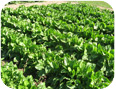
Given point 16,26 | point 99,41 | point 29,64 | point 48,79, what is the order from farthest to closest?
point 16,26 → point 99,41 → point 29,64 → point 48,79

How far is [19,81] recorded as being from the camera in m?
3.49

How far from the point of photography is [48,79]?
4.18 meters

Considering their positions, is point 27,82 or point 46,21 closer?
point 27,82

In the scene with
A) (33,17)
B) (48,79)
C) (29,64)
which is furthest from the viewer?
(33,17)

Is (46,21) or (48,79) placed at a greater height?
(46,21)

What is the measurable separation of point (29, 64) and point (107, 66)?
269cm

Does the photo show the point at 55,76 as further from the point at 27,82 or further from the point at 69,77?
the point at 27,82

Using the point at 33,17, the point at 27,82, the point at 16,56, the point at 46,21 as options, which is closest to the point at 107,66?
the point at 27,82

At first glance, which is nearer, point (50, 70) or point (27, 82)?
point (27, 82)

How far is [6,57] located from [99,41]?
396cm

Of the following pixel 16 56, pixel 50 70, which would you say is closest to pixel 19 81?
pixel 50 70

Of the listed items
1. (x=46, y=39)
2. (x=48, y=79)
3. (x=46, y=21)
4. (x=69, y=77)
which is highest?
(x=46, y=21)

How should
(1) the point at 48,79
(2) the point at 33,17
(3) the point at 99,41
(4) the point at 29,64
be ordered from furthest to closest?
(2) the point at 33,17 < (3) the point at 99,41 < (4) the point at 29,64 < (1) the point at 48,79

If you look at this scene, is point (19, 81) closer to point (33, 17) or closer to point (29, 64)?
point (29, 64)
